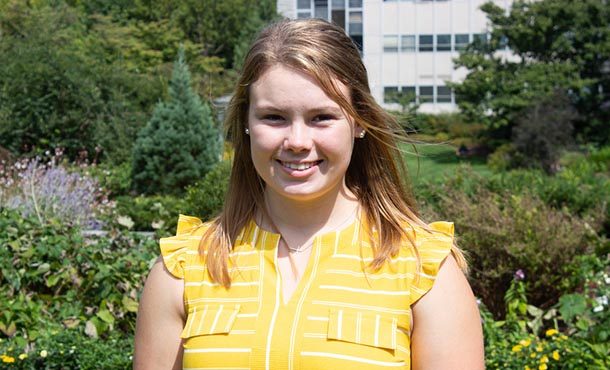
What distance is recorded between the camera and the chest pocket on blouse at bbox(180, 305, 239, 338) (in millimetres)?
1712

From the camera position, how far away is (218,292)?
5.83ft

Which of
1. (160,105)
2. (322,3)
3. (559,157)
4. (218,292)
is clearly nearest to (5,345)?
(218,292)

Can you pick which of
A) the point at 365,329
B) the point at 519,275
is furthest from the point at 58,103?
the point at 365,329

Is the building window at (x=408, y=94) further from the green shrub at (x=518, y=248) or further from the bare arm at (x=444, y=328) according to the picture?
the bare arm at (x=444, y=328)

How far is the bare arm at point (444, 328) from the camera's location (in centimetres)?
169

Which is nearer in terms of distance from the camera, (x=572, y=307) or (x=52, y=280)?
(x=572, y=307)

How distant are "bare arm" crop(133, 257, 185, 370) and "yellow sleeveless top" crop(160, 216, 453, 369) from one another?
25 mm

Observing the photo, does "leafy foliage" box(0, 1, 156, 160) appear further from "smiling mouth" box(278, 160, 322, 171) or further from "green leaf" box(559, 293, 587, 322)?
"smiling mouth" box(278, 160, 322, 171)

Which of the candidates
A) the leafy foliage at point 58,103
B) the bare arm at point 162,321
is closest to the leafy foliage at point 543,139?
the leafy foliage at point 58,103

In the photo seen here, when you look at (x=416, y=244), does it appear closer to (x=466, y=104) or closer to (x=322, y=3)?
(x=466, y=104)

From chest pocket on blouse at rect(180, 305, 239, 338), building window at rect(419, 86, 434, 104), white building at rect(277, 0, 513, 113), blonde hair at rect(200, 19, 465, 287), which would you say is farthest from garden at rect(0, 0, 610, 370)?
white building at rect(277, 0, 513, 113)

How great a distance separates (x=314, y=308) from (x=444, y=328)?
0.92 ft

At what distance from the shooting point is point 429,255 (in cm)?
174

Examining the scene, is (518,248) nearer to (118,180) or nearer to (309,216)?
(309,216)
